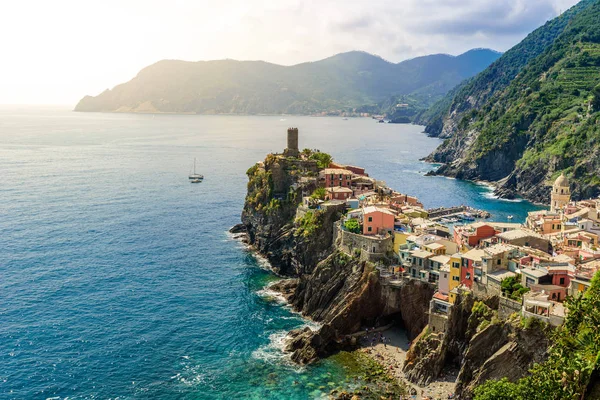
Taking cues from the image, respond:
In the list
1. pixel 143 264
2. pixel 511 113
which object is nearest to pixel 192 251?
pixel 143 264

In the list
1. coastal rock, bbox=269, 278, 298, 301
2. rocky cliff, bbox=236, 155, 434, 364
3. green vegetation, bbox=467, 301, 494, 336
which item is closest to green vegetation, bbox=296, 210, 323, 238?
rocky cliff, bbox=236, 155, 434, 364

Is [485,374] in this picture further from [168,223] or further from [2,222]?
[2,222]

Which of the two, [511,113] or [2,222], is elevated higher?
[511,113]

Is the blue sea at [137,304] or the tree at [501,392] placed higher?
the tree at [501,392]

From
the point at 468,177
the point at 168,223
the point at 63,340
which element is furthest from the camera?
the point at 468,177

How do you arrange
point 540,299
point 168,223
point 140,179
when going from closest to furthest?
point 540,299, point 168,223, point 140,179

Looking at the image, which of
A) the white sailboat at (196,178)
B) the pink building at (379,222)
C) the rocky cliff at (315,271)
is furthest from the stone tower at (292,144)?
the white sailboat at (196,178)

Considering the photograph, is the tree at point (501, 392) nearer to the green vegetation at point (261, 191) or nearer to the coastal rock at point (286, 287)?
the coastal rock at point (286, 287)
